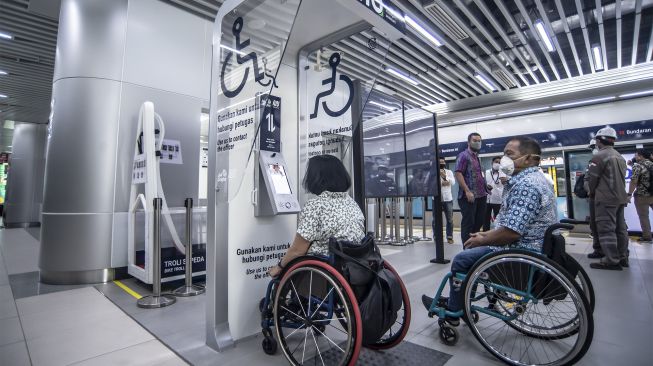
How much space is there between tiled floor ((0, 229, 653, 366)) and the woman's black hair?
978 mm

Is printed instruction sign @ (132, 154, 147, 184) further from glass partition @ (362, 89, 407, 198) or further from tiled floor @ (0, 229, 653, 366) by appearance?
glass partition @ (362, 89, 407, 198)

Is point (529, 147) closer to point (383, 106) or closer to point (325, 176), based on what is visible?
point (325, 176)

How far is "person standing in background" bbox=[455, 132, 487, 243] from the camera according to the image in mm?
3854

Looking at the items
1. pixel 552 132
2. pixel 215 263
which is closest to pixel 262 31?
pixel 215 263

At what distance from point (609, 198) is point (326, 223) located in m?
3.89

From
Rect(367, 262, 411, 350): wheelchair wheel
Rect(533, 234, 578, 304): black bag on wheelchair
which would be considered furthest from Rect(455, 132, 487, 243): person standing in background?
Rect(367, 262, 411, 350): wheelchair wheel

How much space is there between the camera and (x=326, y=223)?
5.52 ft

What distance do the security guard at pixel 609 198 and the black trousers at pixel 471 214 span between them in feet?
4.34

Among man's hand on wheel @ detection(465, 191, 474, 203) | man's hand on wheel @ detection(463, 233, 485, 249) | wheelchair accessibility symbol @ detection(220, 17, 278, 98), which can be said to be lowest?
man's hand on wheel @ detection(463, 233, 485, 249)

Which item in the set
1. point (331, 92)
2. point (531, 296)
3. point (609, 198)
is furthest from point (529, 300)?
point (609, 198)

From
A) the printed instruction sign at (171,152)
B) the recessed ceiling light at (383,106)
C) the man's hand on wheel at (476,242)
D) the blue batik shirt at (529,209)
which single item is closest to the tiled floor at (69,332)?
the printed instruction sign at (171,152)

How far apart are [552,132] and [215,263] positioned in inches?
358

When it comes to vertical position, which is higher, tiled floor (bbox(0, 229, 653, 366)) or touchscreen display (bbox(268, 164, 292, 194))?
touchscreen display (bbox(268, 164, 292, 194))

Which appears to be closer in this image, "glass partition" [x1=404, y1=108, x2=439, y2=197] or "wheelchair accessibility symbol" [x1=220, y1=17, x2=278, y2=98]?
"wheelchair accessibility symbol" [x1=220, y1=17, x2=278, y2=98]
